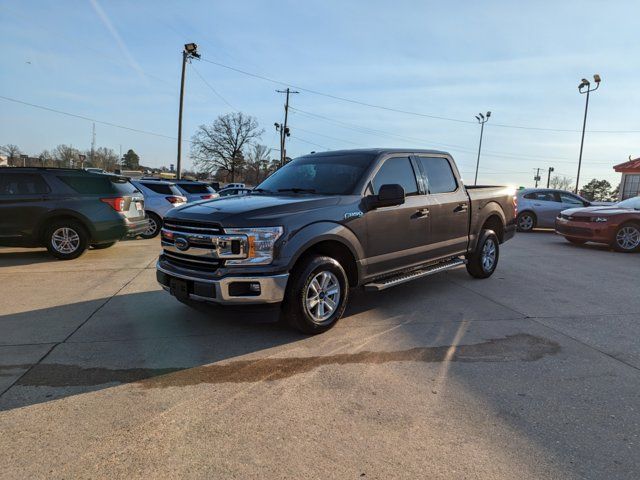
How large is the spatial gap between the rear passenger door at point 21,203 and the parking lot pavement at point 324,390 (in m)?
2.71

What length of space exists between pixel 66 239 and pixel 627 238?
12693mm

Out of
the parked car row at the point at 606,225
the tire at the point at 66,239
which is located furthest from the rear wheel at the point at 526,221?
the tire at the point at 66,239

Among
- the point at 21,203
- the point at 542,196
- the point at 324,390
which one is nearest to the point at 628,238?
the point at 542,196

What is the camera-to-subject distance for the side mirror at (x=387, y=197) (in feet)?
15.6

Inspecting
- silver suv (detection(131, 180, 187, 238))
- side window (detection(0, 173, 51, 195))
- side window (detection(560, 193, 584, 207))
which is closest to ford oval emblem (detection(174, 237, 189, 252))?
side window (detection(0, 173, 51, 195))

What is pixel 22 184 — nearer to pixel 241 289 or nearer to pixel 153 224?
pixel 153 224

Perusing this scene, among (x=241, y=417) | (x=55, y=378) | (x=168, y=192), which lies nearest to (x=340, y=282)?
(x=241, y=417)

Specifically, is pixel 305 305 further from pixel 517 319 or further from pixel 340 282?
pixel 517 319

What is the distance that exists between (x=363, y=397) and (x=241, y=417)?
0.89 m

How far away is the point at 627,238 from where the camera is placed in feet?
36.2

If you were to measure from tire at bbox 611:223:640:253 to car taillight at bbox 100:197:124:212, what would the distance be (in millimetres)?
11480

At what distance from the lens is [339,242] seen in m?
4.61

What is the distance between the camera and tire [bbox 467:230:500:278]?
695cm

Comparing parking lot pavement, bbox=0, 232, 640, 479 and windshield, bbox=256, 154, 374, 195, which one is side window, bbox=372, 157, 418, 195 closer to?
windshield, bbox=256, 154, 374, 195
